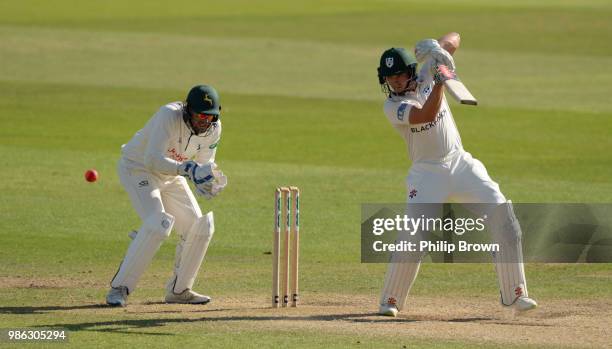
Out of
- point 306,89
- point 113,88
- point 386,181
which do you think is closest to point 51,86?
point 113,88

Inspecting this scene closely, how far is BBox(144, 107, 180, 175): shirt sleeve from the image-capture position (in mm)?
9680

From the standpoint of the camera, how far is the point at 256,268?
38.0 ft

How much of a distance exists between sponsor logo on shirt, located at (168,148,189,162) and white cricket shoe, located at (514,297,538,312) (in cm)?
283

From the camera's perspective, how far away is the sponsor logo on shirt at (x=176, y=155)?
995 centimetres

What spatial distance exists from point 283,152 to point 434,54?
9.82m

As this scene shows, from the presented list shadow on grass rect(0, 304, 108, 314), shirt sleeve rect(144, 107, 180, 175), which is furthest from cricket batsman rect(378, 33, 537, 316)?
shadow on grass rect(0, 304, 108, 314)

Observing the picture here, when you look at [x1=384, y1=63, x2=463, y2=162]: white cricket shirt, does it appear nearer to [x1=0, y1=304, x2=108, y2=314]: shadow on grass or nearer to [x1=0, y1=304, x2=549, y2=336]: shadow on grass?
[x1=0, y1=304, x2=549, y2=336]: shadow on grass

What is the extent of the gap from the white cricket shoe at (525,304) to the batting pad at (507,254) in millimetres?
59

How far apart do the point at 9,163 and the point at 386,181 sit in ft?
17.2

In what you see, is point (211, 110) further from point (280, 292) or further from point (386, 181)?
point (386, 181)

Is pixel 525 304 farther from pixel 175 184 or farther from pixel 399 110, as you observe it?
pixel 175 184

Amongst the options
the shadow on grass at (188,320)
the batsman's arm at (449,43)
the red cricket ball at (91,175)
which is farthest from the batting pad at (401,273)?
the red cricket ball at (91,175)

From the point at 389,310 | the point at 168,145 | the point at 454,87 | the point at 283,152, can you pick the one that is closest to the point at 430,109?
the point at 454,87

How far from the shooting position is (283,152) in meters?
19.0
